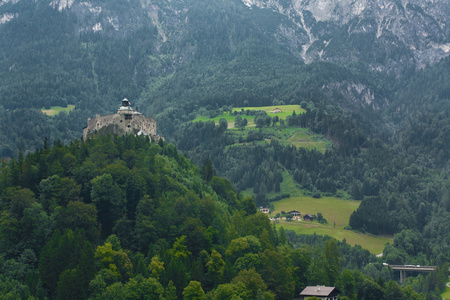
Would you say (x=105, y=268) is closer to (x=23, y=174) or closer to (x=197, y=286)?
(x=197, y=286)

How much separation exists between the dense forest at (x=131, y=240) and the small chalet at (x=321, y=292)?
219 cm

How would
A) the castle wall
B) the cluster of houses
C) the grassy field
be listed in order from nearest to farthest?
the cluster of houses < the castle wall < the grassy field

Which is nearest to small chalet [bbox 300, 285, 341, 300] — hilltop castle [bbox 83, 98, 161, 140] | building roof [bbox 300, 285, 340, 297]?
building roof [bbox 300, 285, 340, 297]

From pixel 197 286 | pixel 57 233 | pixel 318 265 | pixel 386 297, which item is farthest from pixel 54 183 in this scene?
pixel 386 297

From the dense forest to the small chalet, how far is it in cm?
219

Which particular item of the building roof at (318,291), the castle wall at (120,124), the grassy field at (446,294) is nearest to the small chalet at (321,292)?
the building roof at (318,291)

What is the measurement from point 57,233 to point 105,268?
32.7ft

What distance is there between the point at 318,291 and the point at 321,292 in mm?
622

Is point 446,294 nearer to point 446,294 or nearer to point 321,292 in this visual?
point 446,294

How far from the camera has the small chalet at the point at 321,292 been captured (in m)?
122

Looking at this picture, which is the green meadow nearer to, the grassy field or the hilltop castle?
the grassy field

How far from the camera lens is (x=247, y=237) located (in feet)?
436

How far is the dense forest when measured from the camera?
110750 millimetres

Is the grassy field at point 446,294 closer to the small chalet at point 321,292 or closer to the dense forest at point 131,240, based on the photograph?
the dense forest at point 131,240
